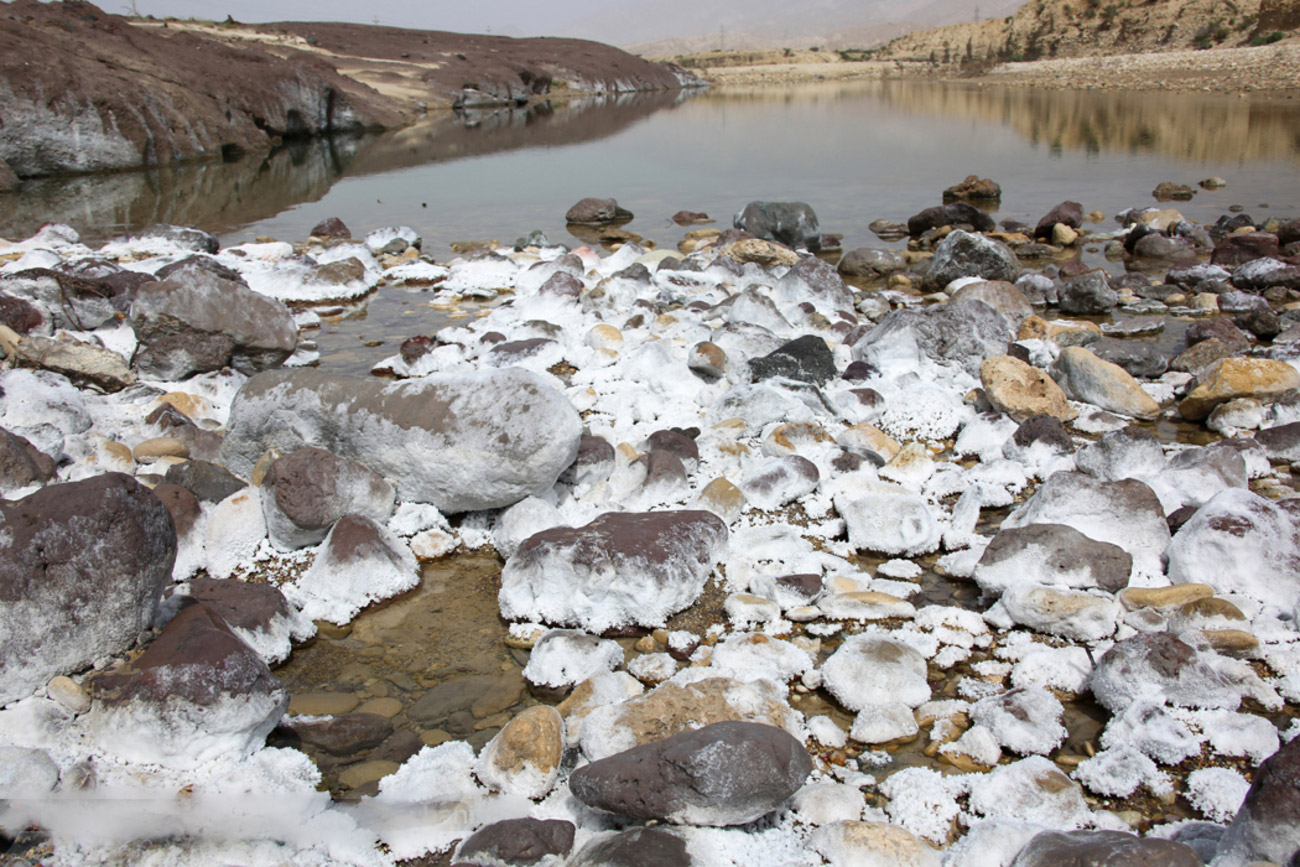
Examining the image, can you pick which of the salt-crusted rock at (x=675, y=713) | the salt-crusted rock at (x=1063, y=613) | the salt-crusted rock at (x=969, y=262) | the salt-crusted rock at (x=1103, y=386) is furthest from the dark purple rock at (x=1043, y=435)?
the salt-crusted rock at (x=969, y=262)

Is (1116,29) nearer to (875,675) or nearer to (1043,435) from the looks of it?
(1043,435)

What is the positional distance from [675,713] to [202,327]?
4.95 meters

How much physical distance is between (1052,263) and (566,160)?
14099 mm

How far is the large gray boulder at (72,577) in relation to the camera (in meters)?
2.96

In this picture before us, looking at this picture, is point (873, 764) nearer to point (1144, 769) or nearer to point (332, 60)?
point (1144, 769)

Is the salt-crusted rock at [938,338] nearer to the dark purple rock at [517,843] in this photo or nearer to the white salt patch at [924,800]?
the white salt patch at [924,800]

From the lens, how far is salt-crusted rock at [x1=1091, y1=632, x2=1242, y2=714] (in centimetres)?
307

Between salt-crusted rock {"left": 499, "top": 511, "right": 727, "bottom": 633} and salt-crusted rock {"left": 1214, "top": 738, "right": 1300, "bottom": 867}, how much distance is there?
6.79 feet

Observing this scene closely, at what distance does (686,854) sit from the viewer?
94.3 inches

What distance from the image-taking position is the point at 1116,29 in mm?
53938

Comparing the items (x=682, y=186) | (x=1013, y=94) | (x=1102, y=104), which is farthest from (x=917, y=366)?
(x=1013, y=94)

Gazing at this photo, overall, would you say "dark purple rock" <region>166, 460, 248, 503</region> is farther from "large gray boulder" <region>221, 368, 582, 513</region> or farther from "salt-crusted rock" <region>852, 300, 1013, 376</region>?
"salt-crusted rock" <region>852, 300, 1013, 376</region>

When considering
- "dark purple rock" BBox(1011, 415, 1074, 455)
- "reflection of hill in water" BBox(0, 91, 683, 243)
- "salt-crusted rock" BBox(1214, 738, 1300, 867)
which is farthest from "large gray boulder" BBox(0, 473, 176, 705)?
"reflection of hill in water" BBox(0, 91, 683, 243)

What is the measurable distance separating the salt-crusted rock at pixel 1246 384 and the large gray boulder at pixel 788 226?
6.37 metres
